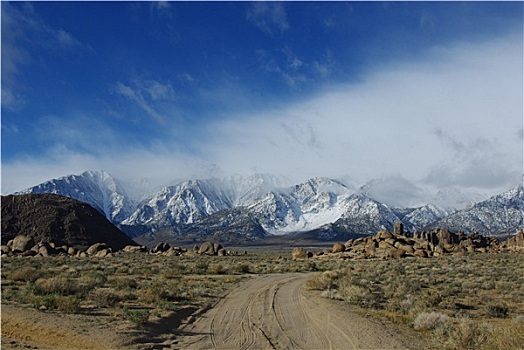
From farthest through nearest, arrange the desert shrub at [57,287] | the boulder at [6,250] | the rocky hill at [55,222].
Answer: the rocky hill at [55,222] < the boulder at [6,250] < the desert shrub at [57,287]

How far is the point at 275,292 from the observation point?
Answer: 86.1 feet

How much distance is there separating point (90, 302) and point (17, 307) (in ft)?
9.53

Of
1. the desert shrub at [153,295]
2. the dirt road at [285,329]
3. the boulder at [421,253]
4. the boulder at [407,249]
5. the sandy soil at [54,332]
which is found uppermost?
the boulder at [407,249]

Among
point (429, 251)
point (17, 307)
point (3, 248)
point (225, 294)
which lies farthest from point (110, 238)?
point (17, 307)

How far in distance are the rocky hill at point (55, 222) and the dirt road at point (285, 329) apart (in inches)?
3030

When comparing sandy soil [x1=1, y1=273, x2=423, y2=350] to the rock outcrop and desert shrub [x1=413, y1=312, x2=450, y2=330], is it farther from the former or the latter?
the rock outcrop

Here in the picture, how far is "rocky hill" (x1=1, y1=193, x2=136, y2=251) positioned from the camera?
9331 cm

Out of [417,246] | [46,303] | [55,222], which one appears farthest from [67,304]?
[55,222]

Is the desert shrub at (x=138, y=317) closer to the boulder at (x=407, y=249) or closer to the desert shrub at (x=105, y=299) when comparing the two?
the desert shrub at (x=105, y=299)

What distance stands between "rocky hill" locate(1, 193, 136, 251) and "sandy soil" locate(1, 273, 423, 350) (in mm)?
78346

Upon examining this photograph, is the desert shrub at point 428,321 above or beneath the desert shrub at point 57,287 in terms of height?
beneath

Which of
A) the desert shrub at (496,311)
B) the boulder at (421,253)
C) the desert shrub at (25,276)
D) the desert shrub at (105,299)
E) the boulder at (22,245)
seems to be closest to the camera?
the desert shrub at (105,299)

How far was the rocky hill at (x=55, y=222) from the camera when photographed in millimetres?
93312

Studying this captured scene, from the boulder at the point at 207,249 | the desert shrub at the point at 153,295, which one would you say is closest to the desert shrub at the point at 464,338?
the desert shrub at the point at 153,295
